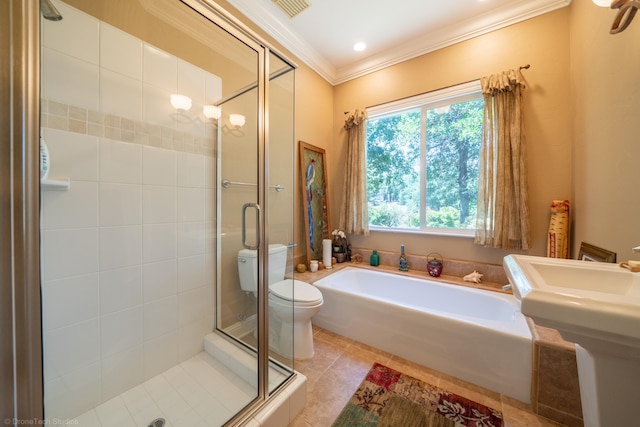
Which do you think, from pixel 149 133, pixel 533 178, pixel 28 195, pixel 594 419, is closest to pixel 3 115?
pixel 28 195

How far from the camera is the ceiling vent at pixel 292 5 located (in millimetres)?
1932

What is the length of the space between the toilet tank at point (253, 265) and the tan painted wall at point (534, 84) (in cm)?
165

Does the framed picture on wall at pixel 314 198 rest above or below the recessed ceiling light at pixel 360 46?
below

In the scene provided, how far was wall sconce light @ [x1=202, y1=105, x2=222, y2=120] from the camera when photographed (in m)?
1.67

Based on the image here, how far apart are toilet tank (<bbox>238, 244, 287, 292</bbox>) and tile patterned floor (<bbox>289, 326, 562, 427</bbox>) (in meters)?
0.70

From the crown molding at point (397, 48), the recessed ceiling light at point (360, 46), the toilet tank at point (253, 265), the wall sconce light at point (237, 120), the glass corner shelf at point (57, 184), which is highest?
the recessed ceiling light at point (360, 46)

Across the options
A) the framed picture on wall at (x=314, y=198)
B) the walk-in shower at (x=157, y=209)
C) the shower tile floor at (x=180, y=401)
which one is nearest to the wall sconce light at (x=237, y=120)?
the walk-in shower at (x=157, y=209)

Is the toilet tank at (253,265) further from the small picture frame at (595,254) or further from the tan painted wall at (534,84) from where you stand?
the small picture frame at (595,254)

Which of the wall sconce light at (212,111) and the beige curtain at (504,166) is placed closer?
the wall sconce light at (212,111)

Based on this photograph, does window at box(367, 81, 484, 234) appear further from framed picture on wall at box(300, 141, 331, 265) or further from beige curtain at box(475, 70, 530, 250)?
framed picture on wall at box(300, 141, 331, 265)

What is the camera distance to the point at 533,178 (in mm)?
1988

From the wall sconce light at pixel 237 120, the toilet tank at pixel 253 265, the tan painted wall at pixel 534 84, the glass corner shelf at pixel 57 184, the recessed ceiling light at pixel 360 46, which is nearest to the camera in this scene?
the glass corner shelf at pixel 57 184

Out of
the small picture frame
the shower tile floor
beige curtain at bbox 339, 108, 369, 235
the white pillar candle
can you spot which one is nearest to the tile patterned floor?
the shower tile floor

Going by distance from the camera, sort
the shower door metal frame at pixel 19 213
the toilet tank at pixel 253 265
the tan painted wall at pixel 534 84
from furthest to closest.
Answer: the tan painted wall at pixel 534 84 < the toilet tank at pixel 253 265 < the shower door metal frame at pixel 19 213
